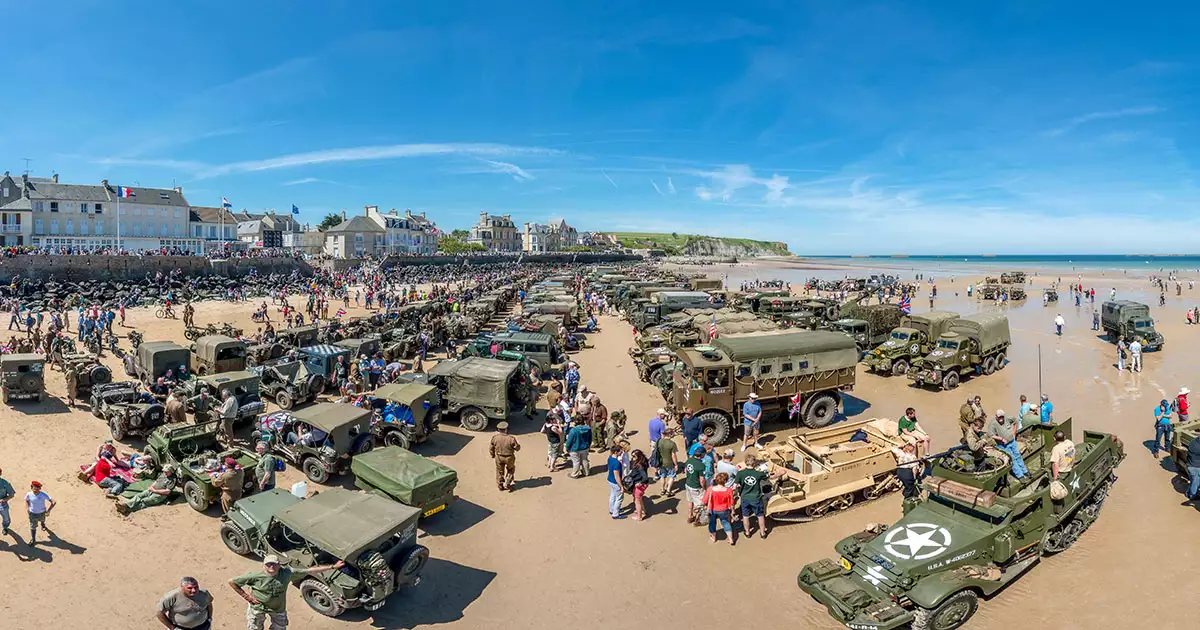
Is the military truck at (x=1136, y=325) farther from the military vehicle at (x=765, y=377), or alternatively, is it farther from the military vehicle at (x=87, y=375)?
the military vehicle at (x=87, y=375)

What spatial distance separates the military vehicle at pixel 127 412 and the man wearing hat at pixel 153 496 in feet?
11.1

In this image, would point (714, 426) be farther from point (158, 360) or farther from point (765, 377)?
point (158, 360)

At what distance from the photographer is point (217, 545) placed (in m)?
9.67

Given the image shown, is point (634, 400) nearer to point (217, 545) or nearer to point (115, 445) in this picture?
point (217, 545)

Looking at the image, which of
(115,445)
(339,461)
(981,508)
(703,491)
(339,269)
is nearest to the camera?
(981,508)

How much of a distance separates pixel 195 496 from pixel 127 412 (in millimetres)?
4693

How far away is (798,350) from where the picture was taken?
15.4 m

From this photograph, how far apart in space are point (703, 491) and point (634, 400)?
8.99 meters

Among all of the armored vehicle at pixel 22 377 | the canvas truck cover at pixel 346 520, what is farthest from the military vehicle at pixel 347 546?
the armored vehicle at pixel 22 377

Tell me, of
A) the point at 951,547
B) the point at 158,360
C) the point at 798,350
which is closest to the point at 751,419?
the point at 798,350

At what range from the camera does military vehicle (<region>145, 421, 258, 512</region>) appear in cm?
1073

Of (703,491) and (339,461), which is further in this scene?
(339,461)

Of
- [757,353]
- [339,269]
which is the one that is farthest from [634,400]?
[339,269]

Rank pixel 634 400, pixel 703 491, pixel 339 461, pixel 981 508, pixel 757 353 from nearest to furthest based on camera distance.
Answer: pixel 981 508 < pixel 703 491 < pixel 339 461 < pixel 757 353 < pixel 634 400
